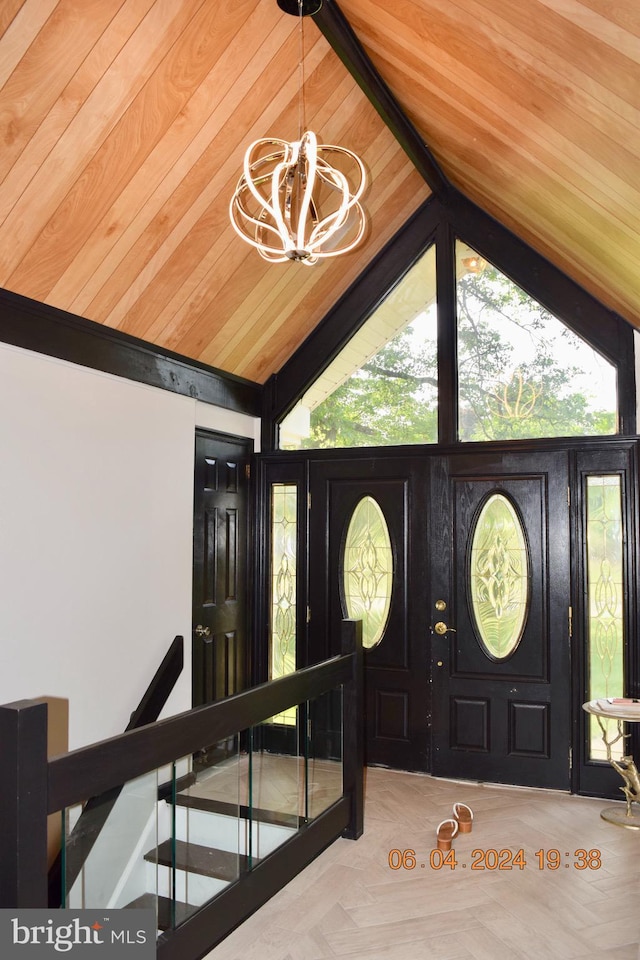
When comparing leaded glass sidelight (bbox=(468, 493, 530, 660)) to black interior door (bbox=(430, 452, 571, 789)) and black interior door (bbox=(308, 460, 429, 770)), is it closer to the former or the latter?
black interior door (bbox=(430, 452, 571, 789))

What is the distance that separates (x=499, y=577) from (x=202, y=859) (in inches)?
105

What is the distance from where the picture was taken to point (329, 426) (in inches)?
210

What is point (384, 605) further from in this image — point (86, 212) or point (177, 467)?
point (86, 212)

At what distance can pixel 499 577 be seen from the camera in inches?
187

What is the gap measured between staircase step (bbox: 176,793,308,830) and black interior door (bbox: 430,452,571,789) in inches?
66.0

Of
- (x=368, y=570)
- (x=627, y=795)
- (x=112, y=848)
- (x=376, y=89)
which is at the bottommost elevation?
(x=627, y=795)

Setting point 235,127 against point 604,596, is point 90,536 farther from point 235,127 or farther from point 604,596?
point 604,596

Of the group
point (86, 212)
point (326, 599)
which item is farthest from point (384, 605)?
point (86, 212)

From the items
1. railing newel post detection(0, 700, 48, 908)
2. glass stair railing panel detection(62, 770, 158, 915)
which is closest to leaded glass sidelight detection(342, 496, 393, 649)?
glass stair railing panel detection(62, 770, 158, 915)

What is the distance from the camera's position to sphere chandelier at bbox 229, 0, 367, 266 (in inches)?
108

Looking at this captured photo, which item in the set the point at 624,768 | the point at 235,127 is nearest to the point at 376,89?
the point at 235,127

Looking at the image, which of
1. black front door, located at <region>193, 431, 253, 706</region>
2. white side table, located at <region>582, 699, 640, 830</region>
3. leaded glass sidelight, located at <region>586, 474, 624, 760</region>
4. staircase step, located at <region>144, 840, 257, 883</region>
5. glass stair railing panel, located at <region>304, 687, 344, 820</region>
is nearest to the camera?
staircase step, located at <region>144, 840, 257, 883</region>

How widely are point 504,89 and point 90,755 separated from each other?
2.75 metres

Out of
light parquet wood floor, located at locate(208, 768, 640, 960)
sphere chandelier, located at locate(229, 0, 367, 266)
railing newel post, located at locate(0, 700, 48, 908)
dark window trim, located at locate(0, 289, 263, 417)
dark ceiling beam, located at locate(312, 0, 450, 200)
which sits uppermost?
dark ceiling beam, located at locate(312, 0, 450, 200)
